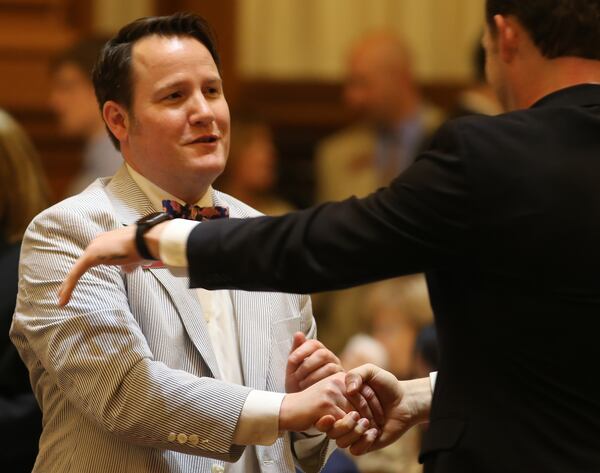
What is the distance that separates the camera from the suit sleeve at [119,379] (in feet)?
8.13

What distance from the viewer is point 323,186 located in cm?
659

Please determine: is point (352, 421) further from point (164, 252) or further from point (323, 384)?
point (164, 252)

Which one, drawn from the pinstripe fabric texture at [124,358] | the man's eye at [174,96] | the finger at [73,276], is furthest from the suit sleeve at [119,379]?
the man's eye at [174,96]

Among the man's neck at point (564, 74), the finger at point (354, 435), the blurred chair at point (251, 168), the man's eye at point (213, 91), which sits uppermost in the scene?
the man's neck at point (564, 74)

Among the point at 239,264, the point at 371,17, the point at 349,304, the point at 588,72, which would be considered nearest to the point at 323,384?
the point at 239,264

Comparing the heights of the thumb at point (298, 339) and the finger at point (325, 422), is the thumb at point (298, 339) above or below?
above

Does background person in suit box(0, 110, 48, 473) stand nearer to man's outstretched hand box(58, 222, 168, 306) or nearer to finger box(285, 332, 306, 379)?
finger box(285, 332, 306, 379)

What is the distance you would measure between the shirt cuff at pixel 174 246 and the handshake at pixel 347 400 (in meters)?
0.40

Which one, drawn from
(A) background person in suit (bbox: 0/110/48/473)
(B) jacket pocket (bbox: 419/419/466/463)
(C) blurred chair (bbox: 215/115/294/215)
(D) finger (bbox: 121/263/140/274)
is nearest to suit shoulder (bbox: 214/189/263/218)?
(D) finger (bbox: 121/263/140/274)

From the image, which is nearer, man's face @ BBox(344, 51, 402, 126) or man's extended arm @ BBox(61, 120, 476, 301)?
man's extended arm @ BBox(61, 120, 476, 301)

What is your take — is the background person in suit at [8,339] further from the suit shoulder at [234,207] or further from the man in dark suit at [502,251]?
the man in dark suit at [502,251]

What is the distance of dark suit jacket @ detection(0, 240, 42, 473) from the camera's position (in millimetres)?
3305

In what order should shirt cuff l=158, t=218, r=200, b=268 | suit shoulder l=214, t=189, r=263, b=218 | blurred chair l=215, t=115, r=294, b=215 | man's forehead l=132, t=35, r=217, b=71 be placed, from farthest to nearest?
blurred chair l=215, t=115, r=294, b=215, suit shoulder l=214, t=189, r=263, b=218, man's forehead l=132, t=35, r=217, b=71, shirt cuff l=158, t=218, r=200, b=268

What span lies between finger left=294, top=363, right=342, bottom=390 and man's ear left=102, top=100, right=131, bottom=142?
66cm
